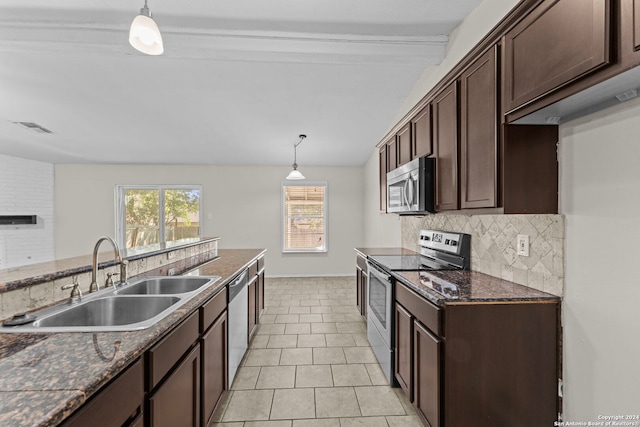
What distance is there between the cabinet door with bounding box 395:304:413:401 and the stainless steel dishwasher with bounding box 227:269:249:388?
4.01ft

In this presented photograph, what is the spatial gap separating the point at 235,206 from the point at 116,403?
554cm

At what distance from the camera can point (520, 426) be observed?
1.44m

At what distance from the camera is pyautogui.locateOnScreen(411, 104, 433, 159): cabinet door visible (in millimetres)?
2320

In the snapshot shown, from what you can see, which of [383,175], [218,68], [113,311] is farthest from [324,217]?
[113,311]

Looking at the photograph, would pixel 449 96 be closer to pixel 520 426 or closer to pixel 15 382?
pixel 520 426

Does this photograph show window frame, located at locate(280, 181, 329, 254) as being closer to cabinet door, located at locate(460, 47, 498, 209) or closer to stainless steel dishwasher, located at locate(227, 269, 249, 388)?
stainless steel dishwasher, located at locate(227, 269, 249, 388)

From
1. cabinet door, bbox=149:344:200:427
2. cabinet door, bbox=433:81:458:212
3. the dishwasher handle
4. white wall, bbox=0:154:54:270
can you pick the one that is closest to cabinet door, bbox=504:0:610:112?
cabinet door, bbox=433:81:458:212

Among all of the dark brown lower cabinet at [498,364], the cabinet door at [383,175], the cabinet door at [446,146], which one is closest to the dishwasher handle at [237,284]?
the dark brown lower cabinet at [498,364]

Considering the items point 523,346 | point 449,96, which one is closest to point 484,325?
point 523,346

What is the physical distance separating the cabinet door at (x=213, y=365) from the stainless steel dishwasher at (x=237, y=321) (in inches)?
5.4

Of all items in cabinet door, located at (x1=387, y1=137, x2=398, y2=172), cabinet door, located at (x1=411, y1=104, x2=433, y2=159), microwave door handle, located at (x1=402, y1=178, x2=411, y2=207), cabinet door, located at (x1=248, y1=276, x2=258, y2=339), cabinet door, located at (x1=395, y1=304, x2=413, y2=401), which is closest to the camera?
cabinet door, located at (x1=395, y1=304, x2=413, y2=401)

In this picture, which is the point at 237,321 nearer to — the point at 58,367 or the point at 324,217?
the point at 58,367

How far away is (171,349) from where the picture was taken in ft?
4.01

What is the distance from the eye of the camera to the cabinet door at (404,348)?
188 cm
